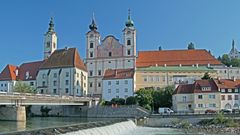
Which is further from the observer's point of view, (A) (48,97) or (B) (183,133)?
(A) (48,97)

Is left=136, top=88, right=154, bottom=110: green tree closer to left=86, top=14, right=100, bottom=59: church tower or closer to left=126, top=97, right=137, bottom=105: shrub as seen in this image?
left=126, top=97, right=137, bottom=105: shrub

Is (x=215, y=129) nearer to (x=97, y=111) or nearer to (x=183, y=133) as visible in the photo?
(x=183, y=133)

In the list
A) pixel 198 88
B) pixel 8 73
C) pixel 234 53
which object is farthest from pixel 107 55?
pixel 234 53

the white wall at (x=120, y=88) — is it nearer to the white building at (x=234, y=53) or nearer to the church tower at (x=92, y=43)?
the church tower at (x=92, y=43)

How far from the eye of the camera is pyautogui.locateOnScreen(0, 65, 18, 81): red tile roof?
10197 centimetres

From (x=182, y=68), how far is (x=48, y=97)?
4702 centimetres

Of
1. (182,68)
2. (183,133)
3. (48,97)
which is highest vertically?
(182,68)

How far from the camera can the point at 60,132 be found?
28.1 m

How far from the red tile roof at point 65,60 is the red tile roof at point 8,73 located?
13.3 m

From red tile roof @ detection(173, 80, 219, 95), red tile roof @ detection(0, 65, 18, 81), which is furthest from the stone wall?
red tile roof @ detection(0, 65, 18, 81)

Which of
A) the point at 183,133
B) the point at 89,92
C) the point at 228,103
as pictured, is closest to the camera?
the point at 183,133

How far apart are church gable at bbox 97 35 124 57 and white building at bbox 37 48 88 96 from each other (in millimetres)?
7636

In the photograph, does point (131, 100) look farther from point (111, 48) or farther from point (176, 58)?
point (176, 58)

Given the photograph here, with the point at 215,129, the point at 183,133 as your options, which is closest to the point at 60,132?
the point at 183,133
